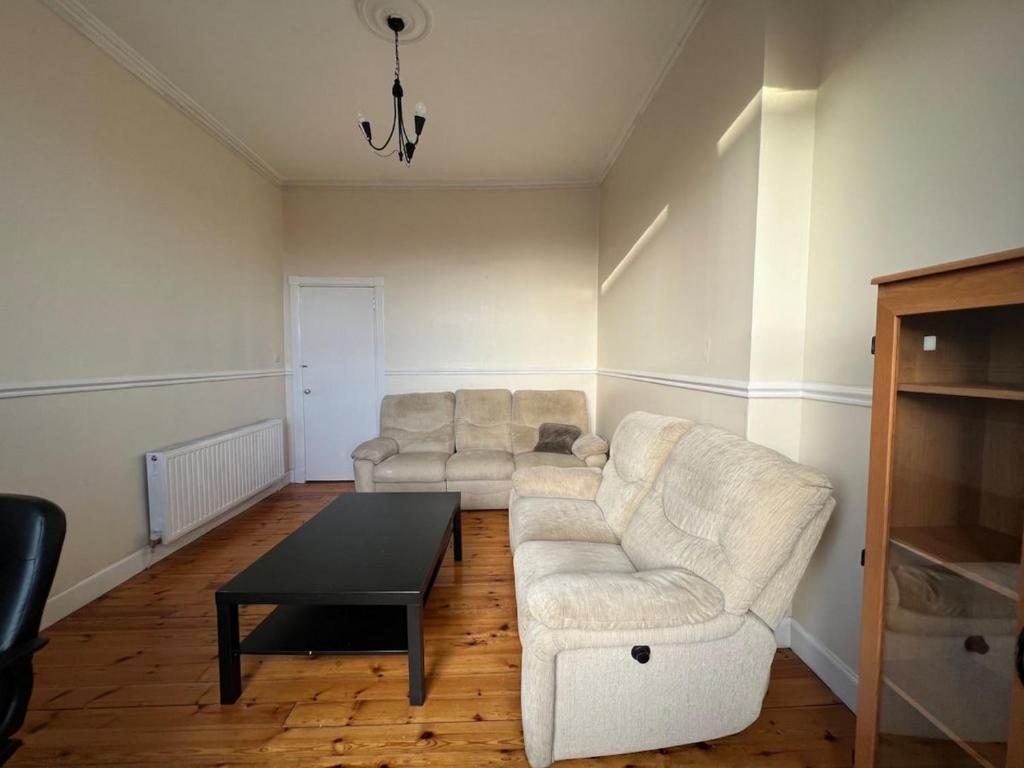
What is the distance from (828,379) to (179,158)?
12.8 feet

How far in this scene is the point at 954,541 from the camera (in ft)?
3.02

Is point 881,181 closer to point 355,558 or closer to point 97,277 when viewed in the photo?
point 355,558

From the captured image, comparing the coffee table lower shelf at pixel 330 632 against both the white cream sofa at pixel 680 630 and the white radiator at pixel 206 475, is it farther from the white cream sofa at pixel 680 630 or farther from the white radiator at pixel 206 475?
the white radiator at pixel 206 475

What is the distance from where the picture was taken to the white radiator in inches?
95.1

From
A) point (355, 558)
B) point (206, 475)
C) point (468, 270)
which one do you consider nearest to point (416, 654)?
point (355, 558)

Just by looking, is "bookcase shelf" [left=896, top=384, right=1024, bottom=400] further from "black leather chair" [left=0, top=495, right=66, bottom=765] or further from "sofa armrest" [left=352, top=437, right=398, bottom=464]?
"sofa armrest" [left=352, top=437, right=398, bottom=464]

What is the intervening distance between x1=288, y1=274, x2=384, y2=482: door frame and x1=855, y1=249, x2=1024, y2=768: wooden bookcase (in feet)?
12.6

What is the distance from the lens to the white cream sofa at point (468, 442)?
323cm

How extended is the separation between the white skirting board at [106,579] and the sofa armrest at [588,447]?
277cm

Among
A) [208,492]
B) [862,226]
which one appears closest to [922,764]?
[862,226]

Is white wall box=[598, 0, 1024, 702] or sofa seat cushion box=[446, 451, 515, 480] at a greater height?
white wall box=[598, 0, 1024, 702]

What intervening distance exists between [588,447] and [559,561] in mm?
1772

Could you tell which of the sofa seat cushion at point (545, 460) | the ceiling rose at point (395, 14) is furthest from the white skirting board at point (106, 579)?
the ceiling rose at point (395, 14)

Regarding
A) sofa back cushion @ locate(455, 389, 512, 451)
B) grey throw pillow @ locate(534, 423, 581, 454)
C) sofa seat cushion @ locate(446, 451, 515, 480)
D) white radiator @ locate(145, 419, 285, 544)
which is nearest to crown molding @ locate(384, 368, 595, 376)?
sofa back cushion @ locate(455, 389, 512, 451)
